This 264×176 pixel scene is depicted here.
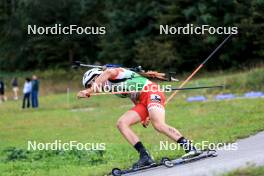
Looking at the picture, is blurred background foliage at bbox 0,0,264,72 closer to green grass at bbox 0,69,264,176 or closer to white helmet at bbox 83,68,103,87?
green grass at bbox 0,69,264,176

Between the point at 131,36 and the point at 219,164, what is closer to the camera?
the point at 219,164

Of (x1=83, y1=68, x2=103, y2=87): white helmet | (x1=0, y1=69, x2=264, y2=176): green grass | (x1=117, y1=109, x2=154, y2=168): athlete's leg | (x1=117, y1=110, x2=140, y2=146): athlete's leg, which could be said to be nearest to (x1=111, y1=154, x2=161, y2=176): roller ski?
(x1=117, y1=109, x2=154, y2=168): athlete's leg

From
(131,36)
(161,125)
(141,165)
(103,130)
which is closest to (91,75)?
(161,125)

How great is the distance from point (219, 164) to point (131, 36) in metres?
47.2

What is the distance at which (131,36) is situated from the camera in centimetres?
5766

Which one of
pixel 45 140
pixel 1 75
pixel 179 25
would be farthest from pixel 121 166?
pixel 1 75

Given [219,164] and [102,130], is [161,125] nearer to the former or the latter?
[219,164]

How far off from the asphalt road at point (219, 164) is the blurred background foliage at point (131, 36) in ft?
104

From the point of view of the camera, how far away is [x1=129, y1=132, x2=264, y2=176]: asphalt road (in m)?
10.2

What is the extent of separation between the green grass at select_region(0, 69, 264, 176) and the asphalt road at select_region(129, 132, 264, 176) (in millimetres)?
1239

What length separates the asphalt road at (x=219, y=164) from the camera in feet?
33.6

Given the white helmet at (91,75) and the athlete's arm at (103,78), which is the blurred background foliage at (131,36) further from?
the athlete's arm at (103,78)

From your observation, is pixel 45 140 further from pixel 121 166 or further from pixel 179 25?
pixel 179 25

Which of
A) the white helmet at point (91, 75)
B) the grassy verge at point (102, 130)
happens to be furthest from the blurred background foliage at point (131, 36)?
the white helmet at point (91, 75)
